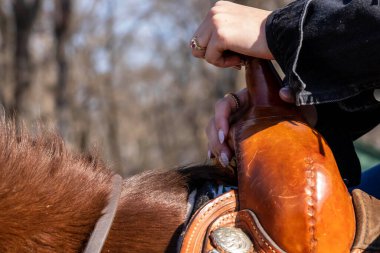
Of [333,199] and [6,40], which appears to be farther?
[6,40]

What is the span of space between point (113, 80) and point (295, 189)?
15696mm

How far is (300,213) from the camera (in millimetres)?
1163

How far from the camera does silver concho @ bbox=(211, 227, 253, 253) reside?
116cm

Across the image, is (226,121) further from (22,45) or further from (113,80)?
(113,80)

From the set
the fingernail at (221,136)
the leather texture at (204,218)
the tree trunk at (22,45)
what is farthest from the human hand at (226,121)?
the tree trunk at (22,45)

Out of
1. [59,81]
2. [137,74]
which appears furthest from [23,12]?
[137,74]

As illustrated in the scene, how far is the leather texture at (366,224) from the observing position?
1210mm

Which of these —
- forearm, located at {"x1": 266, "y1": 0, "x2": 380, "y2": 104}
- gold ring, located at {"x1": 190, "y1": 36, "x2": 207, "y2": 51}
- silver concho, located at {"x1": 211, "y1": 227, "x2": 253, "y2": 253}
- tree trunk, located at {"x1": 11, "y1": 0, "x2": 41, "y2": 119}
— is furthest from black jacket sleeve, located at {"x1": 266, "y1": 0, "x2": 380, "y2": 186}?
tree trunk, located at {"x1": 11, "y1": 0, "x2": 41, "y2": 119}

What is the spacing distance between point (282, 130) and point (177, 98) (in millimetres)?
16599

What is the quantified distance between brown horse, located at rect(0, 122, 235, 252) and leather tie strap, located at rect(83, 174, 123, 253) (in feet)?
0.05

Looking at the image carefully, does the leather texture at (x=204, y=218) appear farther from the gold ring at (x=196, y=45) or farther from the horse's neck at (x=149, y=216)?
the gold ring at (x=196, y=45)

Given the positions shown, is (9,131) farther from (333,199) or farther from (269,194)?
(333,199)

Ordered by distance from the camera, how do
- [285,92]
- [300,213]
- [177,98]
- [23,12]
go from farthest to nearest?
[177,98]
[23,12]
[285,92]
[300,213]

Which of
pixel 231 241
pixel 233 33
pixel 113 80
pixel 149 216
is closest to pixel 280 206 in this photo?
pixel 231 241
